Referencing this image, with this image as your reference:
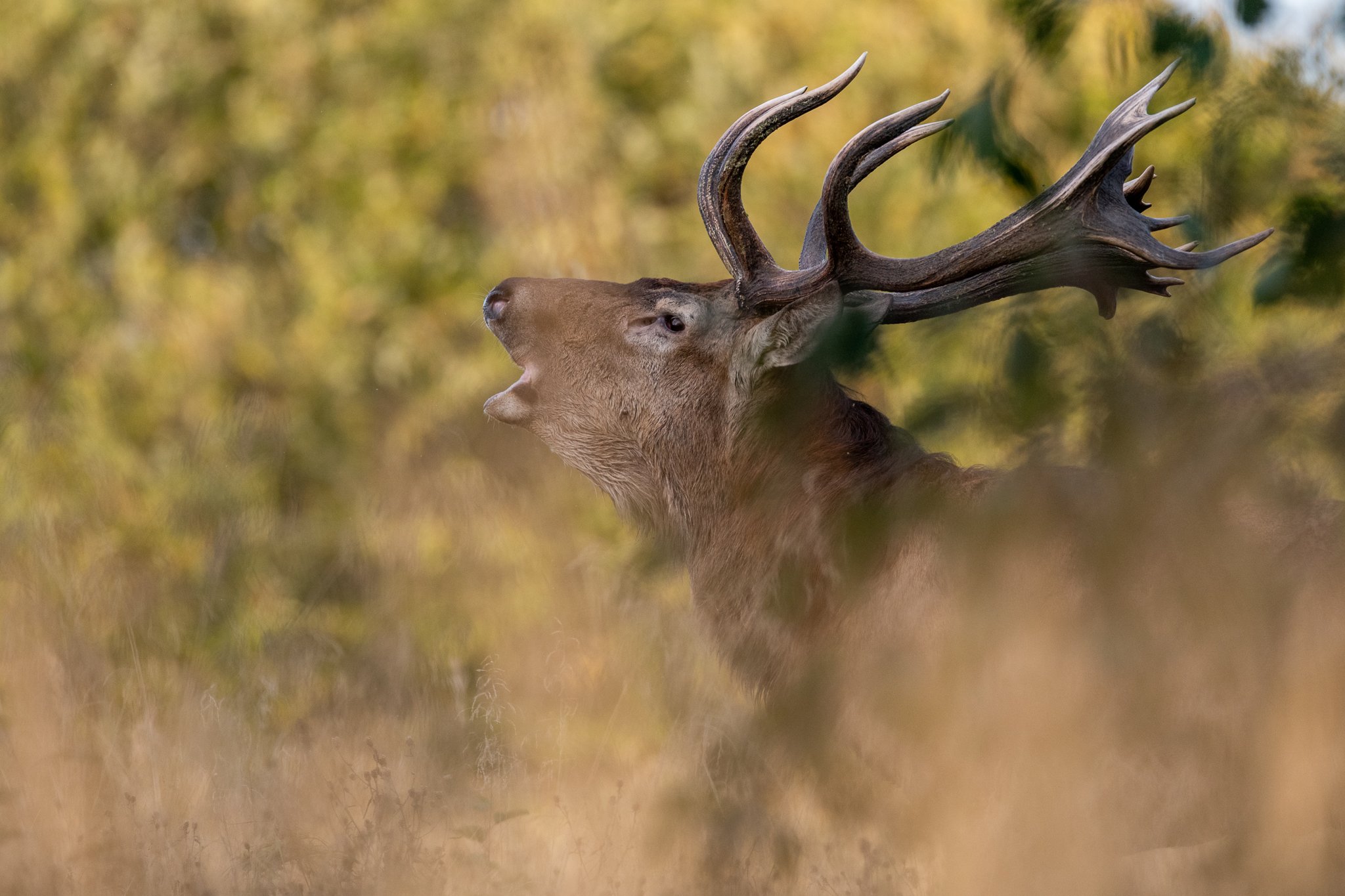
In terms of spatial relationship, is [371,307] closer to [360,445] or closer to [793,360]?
[360,445]

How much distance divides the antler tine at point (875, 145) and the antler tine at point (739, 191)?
0.16m

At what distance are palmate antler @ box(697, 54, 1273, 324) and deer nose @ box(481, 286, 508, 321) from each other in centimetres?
73

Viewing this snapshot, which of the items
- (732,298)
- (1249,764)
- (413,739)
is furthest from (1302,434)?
(413,739)

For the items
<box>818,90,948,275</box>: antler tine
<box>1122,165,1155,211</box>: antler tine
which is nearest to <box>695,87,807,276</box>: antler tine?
<box>818,90,948,275</box>: antler tine

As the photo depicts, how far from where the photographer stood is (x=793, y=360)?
366 cm

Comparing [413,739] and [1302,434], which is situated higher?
[1302,434]

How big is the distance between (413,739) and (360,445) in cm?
302

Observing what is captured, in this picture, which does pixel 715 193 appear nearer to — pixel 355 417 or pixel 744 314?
pixel 744 314

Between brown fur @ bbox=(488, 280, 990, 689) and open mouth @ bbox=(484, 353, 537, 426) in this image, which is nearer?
brown fur @ bbox=(488, 280, 990, 689)

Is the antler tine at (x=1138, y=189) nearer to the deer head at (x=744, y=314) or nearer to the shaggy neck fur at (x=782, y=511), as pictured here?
the deer head at (x=744, y=314)

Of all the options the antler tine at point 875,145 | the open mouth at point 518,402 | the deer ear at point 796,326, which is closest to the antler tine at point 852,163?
the antler tine at point 875,145

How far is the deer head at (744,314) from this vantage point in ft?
10.7

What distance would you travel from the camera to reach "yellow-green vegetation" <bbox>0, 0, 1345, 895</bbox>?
4.09 metres

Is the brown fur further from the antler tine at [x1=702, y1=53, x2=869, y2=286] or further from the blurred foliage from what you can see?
the blurred foliage
